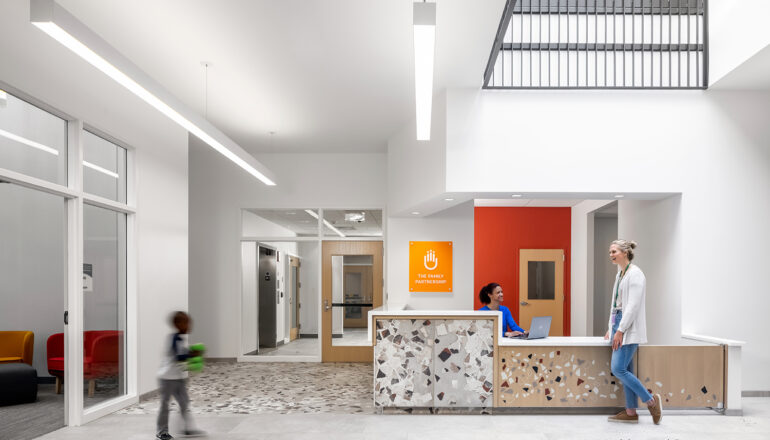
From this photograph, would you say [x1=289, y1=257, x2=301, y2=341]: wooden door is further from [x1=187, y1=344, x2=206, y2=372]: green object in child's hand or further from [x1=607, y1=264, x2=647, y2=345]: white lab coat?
[x1=607, y1=264, x2=647, y2=345]: white lab coat

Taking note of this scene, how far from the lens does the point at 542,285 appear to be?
36.8 feet

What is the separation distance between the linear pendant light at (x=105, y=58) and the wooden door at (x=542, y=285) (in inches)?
297

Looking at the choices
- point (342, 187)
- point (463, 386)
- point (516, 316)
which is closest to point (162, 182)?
point (342, 187)

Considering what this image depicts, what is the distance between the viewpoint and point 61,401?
20.4ft

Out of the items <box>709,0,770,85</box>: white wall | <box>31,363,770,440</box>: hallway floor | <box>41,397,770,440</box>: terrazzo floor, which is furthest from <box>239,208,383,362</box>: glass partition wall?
<box>709,0,770,85</box>: white wall

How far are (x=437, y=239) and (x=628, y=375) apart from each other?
3805 millimetres

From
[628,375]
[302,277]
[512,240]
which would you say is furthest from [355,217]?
[628,375]

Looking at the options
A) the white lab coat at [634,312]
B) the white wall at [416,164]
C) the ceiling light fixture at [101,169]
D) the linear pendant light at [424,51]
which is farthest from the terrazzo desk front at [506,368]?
the ceiling light fixture at [101,169]

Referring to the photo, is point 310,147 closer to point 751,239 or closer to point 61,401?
point 61,401

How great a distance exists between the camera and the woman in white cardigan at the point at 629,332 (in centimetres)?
502

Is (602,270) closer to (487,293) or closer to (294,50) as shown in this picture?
(487,293)

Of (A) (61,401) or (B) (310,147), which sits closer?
(A) (61,401)

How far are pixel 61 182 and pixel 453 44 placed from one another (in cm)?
362

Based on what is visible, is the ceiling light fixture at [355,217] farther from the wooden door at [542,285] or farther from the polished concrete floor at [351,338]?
the wooden door at [542,285]
